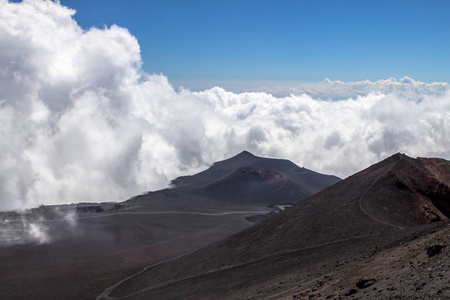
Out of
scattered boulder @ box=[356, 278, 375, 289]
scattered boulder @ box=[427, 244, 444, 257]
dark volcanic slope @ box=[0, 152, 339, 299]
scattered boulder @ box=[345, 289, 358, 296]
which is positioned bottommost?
scattered boulder @ box=[345, 289, 358, 296]

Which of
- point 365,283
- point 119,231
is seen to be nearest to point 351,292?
point 365,283

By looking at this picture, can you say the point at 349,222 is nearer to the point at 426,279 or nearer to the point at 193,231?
the point at 426,279

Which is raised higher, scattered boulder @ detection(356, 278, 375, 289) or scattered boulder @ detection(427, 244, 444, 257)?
scattered boulder @ detection(427, 244, 444, 257)

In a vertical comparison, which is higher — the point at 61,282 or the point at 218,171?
the point at 218,171

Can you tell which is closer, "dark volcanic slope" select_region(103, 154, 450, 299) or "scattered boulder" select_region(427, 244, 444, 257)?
"scattered boulder" select_region(427, 244, 444, 257)

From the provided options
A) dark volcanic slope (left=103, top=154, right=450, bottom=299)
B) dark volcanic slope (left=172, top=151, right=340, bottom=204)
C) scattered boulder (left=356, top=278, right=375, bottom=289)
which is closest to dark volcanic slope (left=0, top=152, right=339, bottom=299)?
dark volcanic slope (left=172, top=151, right=340, bottom=204)

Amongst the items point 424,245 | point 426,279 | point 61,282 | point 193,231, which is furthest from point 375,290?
point 193,231

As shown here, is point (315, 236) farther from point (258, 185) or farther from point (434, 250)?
point (258, 185)

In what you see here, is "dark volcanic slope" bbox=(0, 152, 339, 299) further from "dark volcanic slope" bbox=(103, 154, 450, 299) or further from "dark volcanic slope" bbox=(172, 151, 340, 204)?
"dark volcanic slope" bbox=(103, 154, 450, 299)

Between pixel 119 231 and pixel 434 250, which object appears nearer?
pixel 434 250
